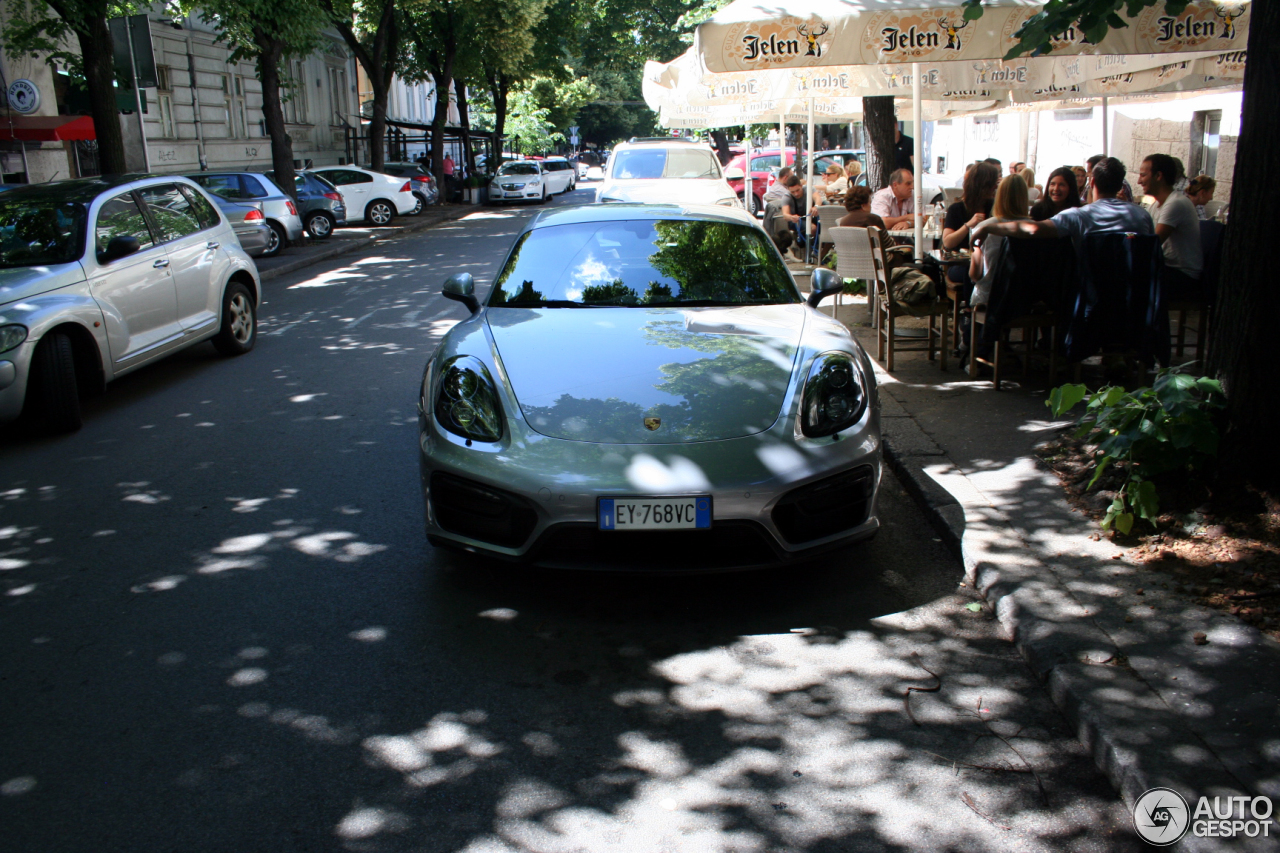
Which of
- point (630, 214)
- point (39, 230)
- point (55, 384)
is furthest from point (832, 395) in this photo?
point (39, 230)

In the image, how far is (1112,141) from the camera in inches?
763

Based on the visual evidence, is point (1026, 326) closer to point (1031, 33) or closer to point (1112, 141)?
point (1031, 33)

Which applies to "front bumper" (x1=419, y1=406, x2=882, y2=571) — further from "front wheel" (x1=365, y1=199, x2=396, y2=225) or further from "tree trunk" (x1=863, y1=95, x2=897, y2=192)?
"front wheel" (x1=365, y1=199, x2=396, y2=225)

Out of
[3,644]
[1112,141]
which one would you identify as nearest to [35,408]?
[3,644]

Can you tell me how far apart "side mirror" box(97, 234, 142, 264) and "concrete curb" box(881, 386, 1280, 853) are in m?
5.93

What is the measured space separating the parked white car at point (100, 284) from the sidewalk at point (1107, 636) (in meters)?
5.45

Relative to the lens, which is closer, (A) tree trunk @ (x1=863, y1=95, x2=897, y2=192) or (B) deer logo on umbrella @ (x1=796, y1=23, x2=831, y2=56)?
(B) deer logo on umbrella @ (x1=796, y1=23, x2=831, y2=56)

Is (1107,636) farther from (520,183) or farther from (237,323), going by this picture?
(520,183)

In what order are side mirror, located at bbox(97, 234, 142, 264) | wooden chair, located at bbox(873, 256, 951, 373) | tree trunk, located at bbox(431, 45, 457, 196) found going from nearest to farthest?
side mirror, located at bbox(97, 234, 142, 264)
wooden chair, located at bbox(873, 256, 951, 373)
tree trunk, located at bbox(431, 45, 457, 196)

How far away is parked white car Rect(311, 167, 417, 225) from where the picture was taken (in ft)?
88.2

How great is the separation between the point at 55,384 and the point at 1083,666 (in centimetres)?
642

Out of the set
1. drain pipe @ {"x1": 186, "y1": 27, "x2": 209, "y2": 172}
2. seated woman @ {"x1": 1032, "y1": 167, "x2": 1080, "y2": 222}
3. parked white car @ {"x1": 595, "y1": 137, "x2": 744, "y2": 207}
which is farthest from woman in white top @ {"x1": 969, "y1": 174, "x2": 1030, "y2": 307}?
drain pipe @ {"x1": 186, "y1": 27, "x2": 209, "y2": 172}

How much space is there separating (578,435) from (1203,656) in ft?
7.54

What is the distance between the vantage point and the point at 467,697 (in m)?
3.49
